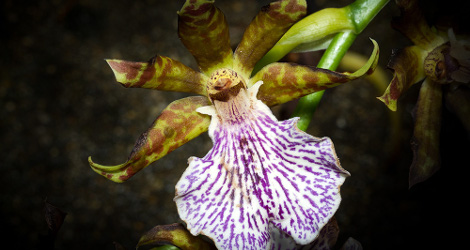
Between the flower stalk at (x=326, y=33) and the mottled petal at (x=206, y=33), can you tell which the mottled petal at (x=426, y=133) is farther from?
the mottled petal at (x=206, y=33)

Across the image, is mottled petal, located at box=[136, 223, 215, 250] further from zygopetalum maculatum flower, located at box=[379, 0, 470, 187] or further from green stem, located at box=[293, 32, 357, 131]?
zygopetalum maculatum flower, located at box=[379, 0, 470, 187]

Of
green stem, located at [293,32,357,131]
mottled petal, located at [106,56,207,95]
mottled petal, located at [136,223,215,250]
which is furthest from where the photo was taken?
green stem, located at [293,32,357,131]

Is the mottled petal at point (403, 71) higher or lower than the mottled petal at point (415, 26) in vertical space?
lower

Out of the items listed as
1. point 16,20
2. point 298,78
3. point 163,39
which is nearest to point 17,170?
point 16,20

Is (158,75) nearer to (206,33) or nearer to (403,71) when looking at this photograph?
(206,33)

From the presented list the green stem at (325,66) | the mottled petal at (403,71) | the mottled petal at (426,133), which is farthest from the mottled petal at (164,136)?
the mottled petal at (426,133)

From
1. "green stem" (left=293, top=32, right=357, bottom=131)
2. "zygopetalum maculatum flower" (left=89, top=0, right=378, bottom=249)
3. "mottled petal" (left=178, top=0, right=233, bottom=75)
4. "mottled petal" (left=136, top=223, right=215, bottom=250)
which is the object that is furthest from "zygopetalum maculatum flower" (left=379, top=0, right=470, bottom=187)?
"mottled petal" (left=136, top=223, right=215, bottom=250)
